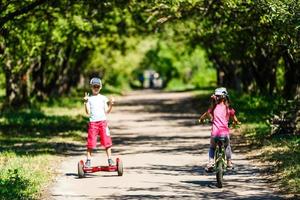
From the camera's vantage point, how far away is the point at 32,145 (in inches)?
774

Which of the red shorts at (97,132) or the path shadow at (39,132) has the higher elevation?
the red shorts at (97,132)

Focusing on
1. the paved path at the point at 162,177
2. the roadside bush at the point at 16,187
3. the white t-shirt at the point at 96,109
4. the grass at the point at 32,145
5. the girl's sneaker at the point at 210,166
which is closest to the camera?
the roadside bush at the point at 16,187

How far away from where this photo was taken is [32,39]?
29.8 metres

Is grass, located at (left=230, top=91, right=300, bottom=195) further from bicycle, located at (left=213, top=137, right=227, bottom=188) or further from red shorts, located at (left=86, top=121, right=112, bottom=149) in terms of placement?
red shorts, located at (left=86, top=121, right=112, bottom=149)

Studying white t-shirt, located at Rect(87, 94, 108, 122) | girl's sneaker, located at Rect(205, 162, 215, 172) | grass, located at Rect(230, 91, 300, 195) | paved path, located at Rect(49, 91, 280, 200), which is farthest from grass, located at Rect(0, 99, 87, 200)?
grass, located at Rect(230, 91, 300, 195)

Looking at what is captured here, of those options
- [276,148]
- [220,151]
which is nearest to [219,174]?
[220,151]

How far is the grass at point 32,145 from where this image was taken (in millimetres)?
12008

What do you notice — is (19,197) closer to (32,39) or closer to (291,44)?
(291,44)

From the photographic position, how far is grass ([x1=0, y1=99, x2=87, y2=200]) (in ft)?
39.4

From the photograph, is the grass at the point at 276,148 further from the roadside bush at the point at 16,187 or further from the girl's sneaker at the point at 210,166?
the roadside bush at the point at 16,187

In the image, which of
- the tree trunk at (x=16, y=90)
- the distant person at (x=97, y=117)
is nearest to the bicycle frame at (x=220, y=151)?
the distant person at (x=97, y=117)

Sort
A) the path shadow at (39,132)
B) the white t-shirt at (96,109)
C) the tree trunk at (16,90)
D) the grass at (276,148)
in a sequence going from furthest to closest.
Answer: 1. the tree trunk at (16,90)
2. the path shadow at (39,132)
3. the white t-shirt at (96,109)
4. the grass at (276,148)

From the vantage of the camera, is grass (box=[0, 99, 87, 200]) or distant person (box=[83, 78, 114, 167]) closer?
grass (box=[0, 99, 87, 200])

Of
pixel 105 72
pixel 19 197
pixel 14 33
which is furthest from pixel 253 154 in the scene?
pixel 105 72
